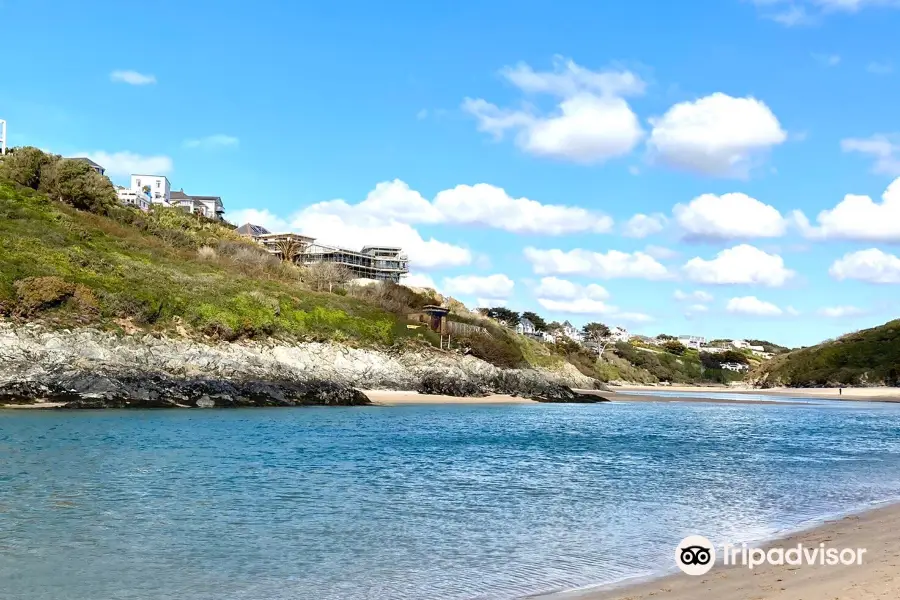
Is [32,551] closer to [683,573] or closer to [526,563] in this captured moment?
[526,563]

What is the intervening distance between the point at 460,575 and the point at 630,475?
1334 cm

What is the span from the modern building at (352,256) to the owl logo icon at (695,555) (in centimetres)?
10715

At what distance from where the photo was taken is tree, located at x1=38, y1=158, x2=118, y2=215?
80062 millimetres

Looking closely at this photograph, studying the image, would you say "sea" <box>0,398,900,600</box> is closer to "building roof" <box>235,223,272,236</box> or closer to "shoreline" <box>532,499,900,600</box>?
"shoreline" <box>532,499,900,600</box>

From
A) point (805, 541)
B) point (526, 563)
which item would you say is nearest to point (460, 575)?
point (526, 563)

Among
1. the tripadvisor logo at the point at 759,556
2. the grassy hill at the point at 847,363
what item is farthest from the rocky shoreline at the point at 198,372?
the grassy hill at the point at 847,363

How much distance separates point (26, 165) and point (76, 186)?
19.6 feet

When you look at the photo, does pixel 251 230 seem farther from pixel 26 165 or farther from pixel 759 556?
pixel 759 556

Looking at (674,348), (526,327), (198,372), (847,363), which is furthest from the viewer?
(674,348)

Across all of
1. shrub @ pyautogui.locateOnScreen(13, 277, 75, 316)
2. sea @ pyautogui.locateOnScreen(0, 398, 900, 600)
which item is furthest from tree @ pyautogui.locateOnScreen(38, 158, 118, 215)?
sea @ pyautogui.locateOnScreen(0, 398, 900, 600)

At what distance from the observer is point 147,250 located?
241 ft

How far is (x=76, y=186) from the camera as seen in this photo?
8075cm

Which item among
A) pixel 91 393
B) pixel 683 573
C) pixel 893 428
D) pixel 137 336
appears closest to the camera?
pixel 683 573

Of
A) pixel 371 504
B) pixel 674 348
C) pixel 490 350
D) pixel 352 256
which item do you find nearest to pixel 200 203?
pixel 352 256
